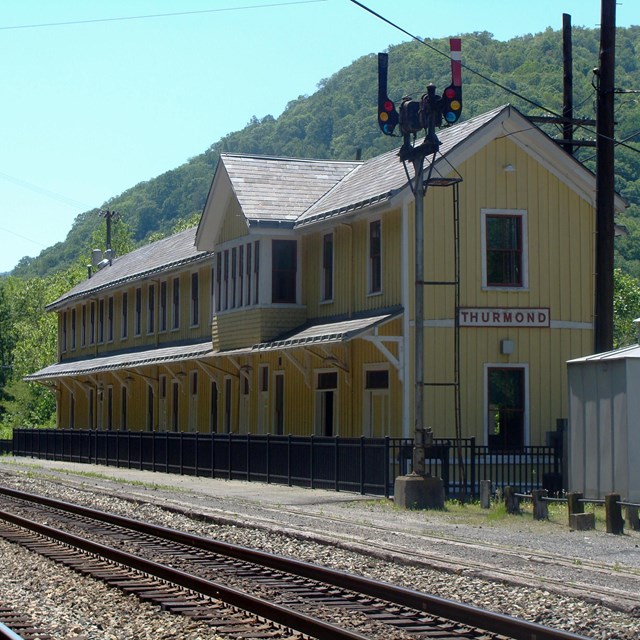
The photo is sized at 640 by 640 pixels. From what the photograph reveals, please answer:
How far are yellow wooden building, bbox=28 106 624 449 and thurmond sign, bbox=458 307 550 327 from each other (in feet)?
0.10

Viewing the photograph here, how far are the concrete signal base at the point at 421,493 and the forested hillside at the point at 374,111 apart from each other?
132ft

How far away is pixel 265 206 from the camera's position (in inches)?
1183

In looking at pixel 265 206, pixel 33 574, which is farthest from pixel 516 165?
pixel 33 574

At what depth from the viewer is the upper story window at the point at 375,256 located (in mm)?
26547

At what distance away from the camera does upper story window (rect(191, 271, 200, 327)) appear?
38.0m

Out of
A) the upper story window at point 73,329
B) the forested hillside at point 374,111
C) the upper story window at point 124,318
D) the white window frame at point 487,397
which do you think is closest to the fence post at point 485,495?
the white window frame at point 487,397

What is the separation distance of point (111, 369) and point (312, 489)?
1814 cm

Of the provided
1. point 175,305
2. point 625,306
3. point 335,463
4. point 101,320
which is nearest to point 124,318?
point 101,320

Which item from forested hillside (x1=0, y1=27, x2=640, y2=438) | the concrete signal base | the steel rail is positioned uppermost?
forested hillside (x1=0, y1=27, x2=640, y2=438)

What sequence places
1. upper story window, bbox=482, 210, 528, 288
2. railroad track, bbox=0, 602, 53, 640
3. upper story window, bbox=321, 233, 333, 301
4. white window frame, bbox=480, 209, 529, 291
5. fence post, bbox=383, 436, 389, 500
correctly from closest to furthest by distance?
railroad track, bbox=0, 602, 53, 640 → fence post, bbox=383, 436, 389, 500 → white window frame, bbox=480, 209, 529, 291 → upper story window, bbox=482, 210, 528, 288 → upper story window, bbox=321, 233, 333, 301

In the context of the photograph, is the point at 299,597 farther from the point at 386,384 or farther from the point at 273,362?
the point at 273,362

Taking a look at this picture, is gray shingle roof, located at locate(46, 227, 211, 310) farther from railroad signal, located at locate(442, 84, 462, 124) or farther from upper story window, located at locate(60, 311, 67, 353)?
railroad signal, located at locate(442, 84, 462, 124)

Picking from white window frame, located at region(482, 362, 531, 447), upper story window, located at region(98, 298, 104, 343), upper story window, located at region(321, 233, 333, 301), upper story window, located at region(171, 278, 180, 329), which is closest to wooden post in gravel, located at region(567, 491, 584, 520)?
white window frame, located at region(482, 362, 531, 447)

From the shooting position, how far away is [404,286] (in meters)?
25.2
